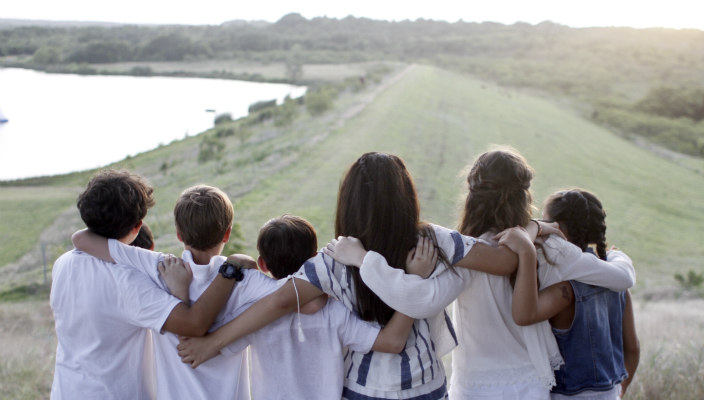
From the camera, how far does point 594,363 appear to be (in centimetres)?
243

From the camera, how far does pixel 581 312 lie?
95.3 inches

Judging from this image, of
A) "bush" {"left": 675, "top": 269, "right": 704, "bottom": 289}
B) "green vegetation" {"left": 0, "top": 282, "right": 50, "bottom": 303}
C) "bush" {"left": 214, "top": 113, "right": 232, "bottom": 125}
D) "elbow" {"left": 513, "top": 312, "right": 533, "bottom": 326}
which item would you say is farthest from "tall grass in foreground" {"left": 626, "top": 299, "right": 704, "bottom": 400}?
"bush" {"left": 214, "top": 113, "right": 232, "bottom": 125}

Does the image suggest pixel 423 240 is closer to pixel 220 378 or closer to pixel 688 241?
pixel 220 378

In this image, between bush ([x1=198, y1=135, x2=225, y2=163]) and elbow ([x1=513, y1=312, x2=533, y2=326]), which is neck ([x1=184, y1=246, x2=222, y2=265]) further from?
bush ([x1=198, y1=135, x2=225, y2=163])

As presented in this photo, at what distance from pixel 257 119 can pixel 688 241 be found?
25048 millimetres

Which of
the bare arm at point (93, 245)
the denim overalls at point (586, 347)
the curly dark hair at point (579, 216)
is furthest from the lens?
the curly dark hair at point (579, 216)

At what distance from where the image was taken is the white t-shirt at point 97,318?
6.96 ft

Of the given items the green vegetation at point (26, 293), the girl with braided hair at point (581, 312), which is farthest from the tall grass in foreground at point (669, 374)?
the green vegetation at point (26, 293)

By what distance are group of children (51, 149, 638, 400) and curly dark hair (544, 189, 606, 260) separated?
180 mm

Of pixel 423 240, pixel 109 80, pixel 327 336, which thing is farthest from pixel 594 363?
pixel 109 80

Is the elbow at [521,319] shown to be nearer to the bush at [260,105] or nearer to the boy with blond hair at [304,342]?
the boy with blond hair at [304,342]

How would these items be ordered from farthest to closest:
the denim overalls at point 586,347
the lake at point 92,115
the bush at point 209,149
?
the bush at point 209,149
the lake at point 92,115
the denim overalls at point 586,347

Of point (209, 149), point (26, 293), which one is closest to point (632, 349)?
point (26, 293)

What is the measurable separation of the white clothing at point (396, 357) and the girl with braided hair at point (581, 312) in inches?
10.2
